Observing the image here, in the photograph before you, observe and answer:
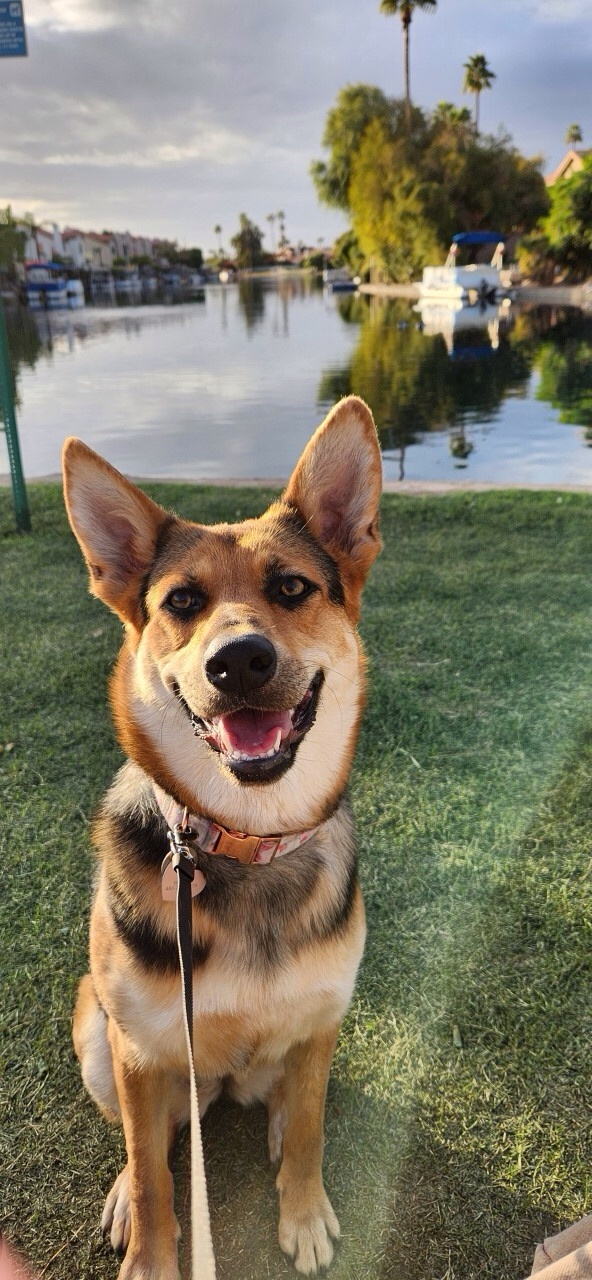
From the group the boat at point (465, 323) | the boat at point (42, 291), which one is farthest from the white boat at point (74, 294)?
the boat at point (465, 323)

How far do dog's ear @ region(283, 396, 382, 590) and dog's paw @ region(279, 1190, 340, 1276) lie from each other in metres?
1.85

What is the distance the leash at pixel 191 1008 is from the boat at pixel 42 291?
2802 inches

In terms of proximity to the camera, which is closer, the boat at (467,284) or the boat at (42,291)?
the boat at (467,284)

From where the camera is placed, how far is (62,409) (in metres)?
16.8

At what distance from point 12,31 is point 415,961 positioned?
9.16m

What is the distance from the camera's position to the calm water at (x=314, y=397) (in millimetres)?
11914

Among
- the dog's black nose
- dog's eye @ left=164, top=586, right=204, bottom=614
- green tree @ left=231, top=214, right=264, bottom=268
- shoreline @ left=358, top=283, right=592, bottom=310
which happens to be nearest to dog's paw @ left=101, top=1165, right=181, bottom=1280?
the dog's black nose

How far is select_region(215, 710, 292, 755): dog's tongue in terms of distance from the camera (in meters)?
1.96

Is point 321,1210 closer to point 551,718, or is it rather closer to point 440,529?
point 551,718

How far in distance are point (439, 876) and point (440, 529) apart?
5141 mm

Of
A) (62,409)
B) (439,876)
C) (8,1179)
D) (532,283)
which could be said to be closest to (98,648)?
(439,876)

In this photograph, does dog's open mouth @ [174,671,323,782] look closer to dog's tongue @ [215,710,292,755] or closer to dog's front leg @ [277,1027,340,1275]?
dog's tongue @ [215,710,292,755]

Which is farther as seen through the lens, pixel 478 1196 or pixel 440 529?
pixel 440 529

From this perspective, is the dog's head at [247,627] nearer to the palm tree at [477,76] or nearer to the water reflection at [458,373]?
the water reflection at [458,373]
